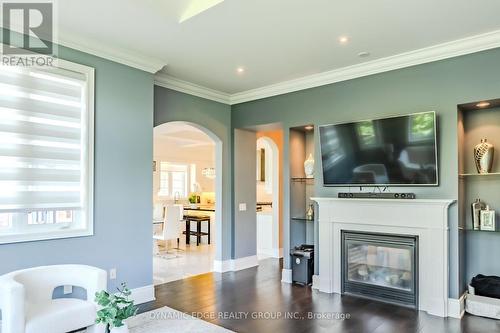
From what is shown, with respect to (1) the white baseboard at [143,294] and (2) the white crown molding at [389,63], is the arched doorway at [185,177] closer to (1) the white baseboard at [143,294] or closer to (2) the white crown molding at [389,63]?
(1) the white baseboard at [143,294]

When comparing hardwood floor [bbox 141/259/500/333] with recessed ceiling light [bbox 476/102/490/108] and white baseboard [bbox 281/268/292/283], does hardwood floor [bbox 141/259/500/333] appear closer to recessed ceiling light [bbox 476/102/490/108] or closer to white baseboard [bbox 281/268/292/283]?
white baseboard [bbox 281/268/292/283]

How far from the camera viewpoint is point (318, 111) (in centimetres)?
508

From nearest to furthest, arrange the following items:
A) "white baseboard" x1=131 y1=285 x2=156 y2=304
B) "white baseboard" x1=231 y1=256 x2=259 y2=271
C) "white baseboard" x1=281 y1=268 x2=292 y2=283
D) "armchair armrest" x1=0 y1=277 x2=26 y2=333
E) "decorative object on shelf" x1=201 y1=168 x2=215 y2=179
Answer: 1. "armchair armrest" x1=0 y1=277 x2=26 y2=333
2. "white baseboard" x1=131 y1=285 x2=156 y2=304
3. "white baseboard" x1=281 y1=268 x2=292 y2=283
4. "white baseboard" x1=231 y1=256 x2=259 y2=271
5. "decorative object on shelf" x1=201 y1=168 x2=215 y2=179

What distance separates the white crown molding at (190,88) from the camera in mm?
4980

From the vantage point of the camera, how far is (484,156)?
3.93 metres

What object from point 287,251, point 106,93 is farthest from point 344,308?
point 106,93

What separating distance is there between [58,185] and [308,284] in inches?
138

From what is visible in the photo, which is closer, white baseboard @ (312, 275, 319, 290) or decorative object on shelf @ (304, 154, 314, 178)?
white baseboard @ (312, 275, 319, 290)

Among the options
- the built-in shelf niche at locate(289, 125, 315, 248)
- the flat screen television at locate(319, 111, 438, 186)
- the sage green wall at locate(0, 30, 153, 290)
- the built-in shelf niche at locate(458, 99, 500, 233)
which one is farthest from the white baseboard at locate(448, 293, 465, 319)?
the sage green wall at locate(0, 30, 153, 290)

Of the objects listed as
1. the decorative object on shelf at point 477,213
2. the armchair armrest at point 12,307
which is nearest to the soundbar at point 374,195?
the decorative object on shelf at point 477,213

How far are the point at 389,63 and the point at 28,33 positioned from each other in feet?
13.3

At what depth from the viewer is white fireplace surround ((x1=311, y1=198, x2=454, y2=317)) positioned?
12.6 feet

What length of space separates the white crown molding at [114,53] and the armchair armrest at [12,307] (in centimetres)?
247

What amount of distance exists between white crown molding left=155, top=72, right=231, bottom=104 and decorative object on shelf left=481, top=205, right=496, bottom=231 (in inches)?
161
